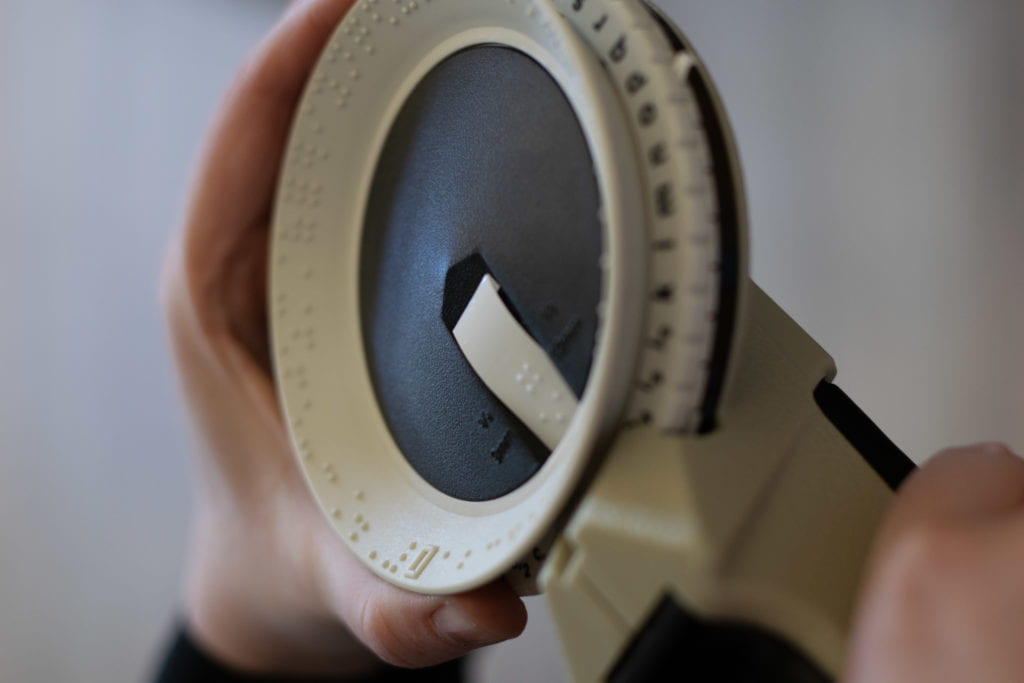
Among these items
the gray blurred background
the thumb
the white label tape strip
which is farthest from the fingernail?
the gray blurred background

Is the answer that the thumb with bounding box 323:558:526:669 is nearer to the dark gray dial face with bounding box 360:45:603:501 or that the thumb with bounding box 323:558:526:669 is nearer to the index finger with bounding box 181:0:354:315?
the dark gray dial face with bounding box 360:45:603:501

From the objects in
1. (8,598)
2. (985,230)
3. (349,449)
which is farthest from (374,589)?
(8,598)

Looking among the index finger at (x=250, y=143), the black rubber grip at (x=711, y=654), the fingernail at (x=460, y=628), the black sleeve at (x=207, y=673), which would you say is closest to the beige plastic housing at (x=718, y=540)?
the black rubber grip at (x=711, y=654)

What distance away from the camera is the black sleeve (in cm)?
75

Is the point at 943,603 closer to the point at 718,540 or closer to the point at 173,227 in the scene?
the point at 718,540

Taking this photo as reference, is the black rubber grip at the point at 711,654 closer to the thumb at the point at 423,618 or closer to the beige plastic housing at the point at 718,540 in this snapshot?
the beige plastic housing at the point at 718,540

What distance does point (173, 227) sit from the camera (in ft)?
3.76

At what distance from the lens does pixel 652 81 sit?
0.32 meters

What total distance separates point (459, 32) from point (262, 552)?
16.0 inches

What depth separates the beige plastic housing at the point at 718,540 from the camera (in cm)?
31

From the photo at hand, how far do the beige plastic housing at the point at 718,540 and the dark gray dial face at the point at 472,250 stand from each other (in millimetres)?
56

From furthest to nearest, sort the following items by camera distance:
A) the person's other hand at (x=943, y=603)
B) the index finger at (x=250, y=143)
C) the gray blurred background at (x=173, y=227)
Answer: the gray blurred background at (x=173, y=227) → the index finger at (x=250, y=143) → the person's other hand at (x=943, y=603)

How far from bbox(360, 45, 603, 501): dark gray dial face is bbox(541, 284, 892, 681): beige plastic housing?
56 millimetres

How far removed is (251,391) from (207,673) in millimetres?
278
